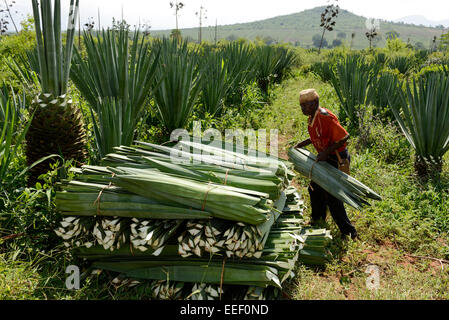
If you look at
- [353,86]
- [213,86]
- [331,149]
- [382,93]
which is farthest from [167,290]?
[382,93]

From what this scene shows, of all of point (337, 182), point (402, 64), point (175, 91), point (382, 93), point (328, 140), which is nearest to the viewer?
point (337, 182)

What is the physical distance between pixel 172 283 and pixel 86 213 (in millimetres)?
736

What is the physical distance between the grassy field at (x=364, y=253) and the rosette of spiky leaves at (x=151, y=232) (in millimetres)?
372

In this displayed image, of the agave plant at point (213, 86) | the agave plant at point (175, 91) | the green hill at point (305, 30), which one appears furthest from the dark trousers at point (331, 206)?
the green hill at point (305, 30)

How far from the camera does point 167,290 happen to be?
2.01 meters

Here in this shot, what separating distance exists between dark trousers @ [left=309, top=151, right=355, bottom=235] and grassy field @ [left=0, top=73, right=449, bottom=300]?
0.13 metres

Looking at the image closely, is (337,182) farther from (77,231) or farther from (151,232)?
(77,231)

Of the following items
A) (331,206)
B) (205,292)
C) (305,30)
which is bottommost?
(205,292)

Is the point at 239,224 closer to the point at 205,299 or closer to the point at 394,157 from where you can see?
the point at 205,299

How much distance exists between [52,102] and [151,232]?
1.43 metres

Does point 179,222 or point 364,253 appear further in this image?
point 364,253

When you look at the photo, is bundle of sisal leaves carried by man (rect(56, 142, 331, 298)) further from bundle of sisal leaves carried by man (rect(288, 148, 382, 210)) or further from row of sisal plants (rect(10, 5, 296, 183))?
bundle of sisal leaves carried by man (rect(288, 148, 382, 210))
